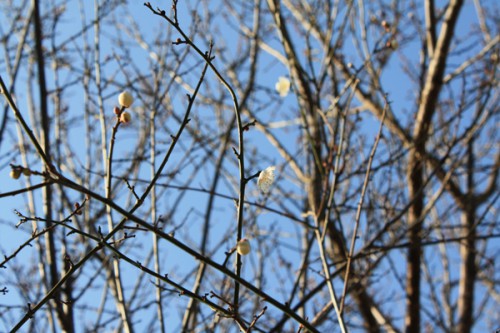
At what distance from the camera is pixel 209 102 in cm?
443

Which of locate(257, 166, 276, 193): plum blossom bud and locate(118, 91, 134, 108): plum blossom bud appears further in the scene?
locate(257, 166, 276, 193): plum blossom bud

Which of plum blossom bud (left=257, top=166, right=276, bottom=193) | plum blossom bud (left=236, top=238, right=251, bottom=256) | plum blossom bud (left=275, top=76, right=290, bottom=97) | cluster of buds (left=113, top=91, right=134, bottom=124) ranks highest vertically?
plum blossom bud (left=275, top=76, right=290, bottom=97)

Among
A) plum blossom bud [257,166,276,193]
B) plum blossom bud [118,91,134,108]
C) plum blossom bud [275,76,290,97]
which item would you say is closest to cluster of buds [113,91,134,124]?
plum blossom bud [118,91,134,108]

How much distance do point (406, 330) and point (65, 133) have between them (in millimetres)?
2716

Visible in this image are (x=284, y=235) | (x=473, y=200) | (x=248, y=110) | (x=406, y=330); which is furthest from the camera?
(x=284, y=235)

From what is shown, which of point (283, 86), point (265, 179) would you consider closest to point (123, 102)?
point (265, 179)

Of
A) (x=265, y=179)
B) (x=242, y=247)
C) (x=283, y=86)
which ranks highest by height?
(x=283, y=86)

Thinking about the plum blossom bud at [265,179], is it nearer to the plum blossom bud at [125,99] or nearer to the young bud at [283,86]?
the plum blossom bud at [125,99]

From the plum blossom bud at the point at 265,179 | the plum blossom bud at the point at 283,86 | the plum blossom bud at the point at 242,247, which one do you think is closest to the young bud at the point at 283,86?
the plum blossom bud at the point at 283,86

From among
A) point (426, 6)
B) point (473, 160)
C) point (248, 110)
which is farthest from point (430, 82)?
point (248, 110)

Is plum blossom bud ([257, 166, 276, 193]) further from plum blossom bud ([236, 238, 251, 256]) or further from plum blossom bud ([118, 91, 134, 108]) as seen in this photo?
plum blossom bud ([118, 91, 134, 108])

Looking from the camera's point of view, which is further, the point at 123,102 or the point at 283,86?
the point at 283,86

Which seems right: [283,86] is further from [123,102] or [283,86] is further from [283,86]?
[123,102]

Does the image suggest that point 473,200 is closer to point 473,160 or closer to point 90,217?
point 473,160
